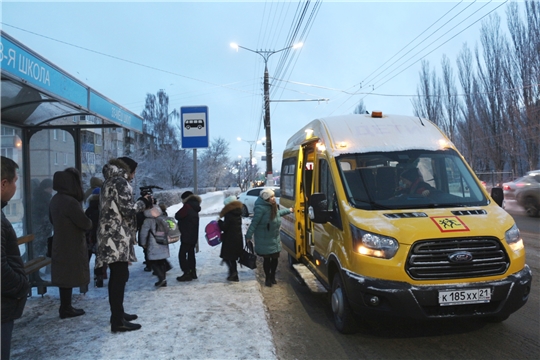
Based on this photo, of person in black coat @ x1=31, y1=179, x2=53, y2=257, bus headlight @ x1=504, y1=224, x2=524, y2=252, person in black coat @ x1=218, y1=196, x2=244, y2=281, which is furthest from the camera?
person in black coat @ x1=31, y1=179, x2=53, y2=257

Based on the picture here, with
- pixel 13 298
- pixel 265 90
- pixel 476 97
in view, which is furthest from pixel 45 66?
pixel 476 97

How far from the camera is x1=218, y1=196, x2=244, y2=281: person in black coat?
6770mm

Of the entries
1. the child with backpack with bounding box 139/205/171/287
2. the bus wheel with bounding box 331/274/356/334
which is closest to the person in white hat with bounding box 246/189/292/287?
the child with backpack with bounding box 139/205/171/287

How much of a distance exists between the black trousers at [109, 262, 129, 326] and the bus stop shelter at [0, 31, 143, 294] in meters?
1.98

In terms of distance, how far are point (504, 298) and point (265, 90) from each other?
20.4m

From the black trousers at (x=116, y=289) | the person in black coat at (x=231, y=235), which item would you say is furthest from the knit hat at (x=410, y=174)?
the black trousers at (x=116, y=289)

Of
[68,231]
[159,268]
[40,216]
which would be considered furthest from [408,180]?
[40,216]

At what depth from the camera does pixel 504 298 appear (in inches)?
157

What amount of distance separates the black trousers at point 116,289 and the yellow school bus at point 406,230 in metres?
2.31

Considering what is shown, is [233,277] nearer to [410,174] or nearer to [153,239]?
[153,239]

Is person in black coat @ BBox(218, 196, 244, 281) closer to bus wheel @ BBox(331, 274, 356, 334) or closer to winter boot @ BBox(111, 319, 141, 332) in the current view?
winter boot @ BBox(111, 319, 141, 332)

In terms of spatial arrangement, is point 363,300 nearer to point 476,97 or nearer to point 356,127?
point 356,127

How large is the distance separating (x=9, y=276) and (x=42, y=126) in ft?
16.3

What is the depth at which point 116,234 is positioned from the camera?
453 cm
